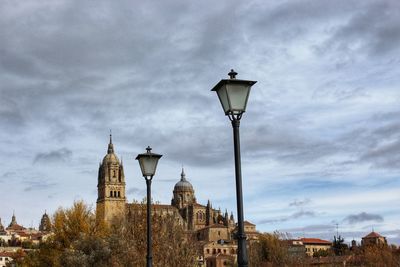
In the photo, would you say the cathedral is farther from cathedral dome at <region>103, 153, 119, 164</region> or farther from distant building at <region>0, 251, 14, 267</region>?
distant building at <region>0, 251, 14, 267</region>

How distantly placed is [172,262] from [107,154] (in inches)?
5003

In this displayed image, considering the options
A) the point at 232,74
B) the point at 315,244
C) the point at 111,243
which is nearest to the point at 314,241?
the point at 315,244

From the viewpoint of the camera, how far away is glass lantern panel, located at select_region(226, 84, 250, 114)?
9.55 metres

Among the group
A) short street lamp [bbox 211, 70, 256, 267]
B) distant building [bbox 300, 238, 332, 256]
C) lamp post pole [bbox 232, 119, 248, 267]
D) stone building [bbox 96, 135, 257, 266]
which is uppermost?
stone building [bbox 96, 135, 257, 266]

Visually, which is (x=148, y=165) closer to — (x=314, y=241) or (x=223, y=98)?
(x=223, y=98)

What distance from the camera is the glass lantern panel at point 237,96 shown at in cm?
955

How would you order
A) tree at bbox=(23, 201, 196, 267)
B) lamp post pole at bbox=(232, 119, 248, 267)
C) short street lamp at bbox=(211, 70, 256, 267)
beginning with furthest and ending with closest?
tree at bbox=(23, 201, 196, 267) → short street lamp at bbox=(211, 70, 256, 267) → lamp post pole at bbox=(232, 119, 248, 267)

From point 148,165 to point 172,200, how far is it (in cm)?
15118

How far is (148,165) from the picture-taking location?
1652 cm

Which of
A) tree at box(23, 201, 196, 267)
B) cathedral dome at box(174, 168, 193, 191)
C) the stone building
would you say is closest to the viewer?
tree at box(23, 201, 196, 267)

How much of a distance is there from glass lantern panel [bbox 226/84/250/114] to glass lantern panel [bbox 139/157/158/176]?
24.0 feet

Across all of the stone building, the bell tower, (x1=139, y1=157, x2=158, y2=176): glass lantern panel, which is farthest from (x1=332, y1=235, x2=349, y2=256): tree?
(x1=139, y1=157, x2=158, y2=176): glass lantern panel

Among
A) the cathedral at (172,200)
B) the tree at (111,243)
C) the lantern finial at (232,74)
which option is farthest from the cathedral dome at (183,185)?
the lantern finial at (232,74)

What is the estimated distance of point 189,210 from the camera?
156750 millimetres
